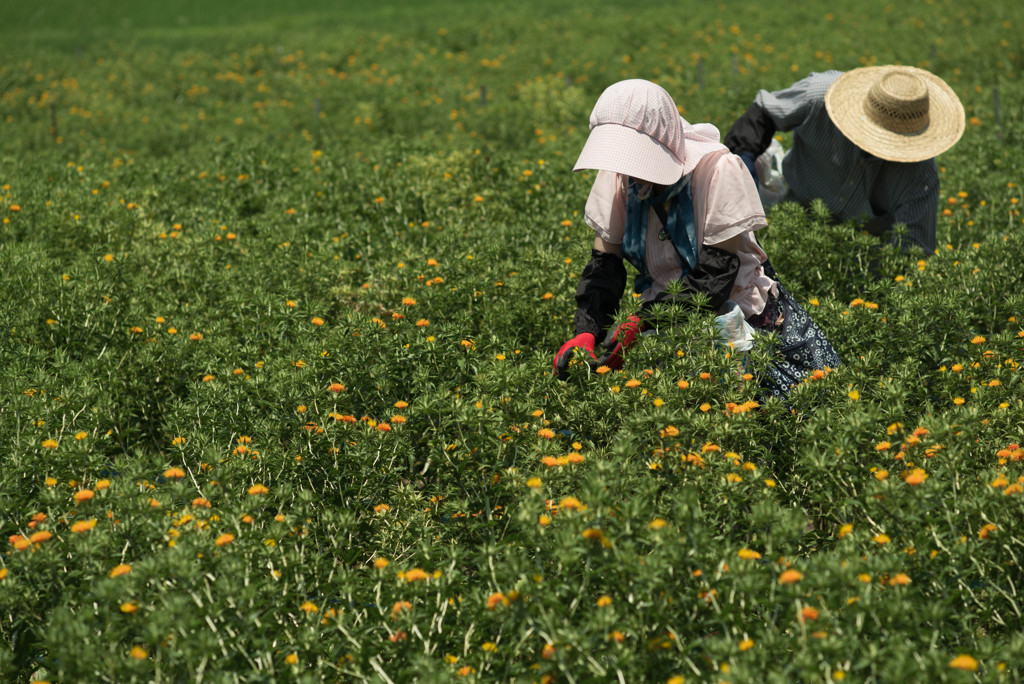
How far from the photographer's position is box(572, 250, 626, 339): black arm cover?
3393mm

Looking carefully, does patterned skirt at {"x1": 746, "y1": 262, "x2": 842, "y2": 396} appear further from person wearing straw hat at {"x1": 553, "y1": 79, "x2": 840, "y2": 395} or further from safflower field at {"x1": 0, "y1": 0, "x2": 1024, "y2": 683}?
safflower field at {"x1": 0, "y1": 0, "x2": 1024, "y2": 683}

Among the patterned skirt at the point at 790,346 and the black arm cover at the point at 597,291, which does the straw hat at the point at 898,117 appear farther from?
the black arm cover at the point at 597,291

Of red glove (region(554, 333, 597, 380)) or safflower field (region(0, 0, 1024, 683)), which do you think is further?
red glove (region(554, 333, 597, 380))

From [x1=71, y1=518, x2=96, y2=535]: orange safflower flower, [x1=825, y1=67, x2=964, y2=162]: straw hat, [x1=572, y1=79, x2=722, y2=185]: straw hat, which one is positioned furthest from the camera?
[x1=825, y1=67, x2=964, y2=162]: straw hat

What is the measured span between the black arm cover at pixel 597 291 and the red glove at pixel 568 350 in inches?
2.2

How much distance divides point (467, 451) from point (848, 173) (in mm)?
2963

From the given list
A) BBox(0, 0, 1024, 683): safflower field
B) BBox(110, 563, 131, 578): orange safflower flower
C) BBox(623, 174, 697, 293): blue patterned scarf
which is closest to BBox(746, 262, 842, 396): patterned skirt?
BBox(0, 0, 1024, 683): safflower field

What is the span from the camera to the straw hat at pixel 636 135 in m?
2.83

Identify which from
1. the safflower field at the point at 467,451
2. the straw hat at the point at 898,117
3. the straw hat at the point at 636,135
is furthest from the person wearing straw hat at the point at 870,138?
the straw hat at the point at 636,135

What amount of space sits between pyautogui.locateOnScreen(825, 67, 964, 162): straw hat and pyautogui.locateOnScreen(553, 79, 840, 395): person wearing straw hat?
4.21 feet

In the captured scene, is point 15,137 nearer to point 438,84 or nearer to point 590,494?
point 438,84

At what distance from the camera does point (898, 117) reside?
4.24 m

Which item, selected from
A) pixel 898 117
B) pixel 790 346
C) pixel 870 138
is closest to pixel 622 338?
pixel 790 346

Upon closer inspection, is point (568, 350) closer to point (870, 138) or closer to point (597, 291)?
point (597, 291)
